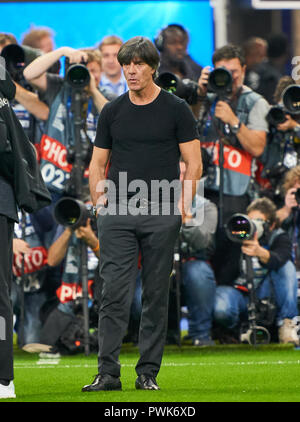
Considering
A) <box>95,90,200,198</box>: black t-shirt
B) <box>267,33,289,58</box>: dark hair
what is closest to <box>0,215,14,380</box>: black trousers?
<box>95,90,200,198</box>: black t-shirt

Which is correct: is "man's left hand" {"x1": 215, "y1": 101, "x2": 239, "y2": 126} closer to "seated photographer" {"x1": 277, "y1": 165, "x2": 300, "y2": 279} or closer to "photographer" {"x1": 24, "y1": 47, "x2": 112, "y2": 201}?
"seated photographer" {"x1": 277, "y1": 165, "x2": 300, "y2": 279}

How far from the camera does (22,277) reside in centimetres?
848

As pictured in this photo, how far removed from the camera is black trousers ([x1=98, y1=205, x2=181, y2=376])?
18.9ft

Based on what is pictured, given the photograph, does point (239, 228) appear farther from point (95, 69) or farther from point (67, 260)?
point (95, 69)

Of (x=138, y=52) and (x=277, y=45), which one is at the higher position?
(x=277, y=45)

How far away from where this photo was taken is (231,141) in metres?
8.93

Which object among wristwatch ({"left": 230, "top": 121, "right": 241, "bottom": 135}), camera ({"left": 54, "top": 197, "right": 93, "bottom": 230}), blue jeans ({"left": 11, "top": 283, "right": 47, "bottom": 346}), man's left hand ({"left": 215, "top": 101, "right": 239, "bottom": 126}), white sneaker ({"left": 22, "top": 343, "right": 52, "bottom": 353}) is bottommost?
white sneaker ({"left": 22, "top": 343, "right": 52, "bottom": 353})

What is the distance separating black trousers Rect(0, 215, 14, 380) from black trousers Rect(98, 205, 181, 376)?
56 cm

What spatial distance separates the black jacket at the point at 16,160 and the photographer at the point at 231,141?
11.1 feet

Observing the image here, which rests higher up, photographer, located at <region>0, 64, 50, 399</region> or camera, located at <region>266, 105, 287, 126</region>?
camera, located at <region>266, 105, 287, 126</region>

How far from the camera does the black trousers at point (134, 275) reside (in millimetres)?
5758

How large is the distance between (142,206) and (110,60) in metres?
4.48

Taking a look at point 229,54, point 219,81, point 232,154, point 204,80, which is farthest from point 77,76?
point 232,154
